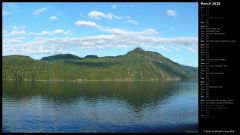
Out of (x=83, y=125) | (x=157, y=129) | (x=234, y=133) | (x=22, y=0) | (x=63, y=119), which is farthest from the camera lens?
(x=63, y=119)

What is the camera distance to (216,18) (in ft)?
43.8

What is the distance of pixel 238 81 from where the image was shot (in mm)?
13578

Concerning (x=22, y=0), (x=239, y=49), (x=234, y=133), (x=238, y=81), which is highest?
(x=22, y=0)

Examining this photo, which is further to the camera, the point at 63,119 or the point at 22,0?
the point at 63,119

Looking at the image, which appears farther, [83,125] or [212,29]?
[83,125]

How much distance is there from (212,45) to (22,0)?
7.65 meters

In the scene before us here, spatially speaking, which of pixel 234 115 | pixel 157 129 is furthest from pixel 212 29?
pixel 157 129

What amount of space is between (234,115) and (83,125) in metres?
59.2

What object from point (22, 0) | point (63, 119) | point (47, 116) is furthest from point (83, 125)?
point (22, 0)

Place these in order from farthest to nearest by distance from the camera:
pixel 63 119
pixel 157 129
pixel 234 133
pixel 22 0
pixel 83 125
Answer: pixel 63 119 < pixel 83 125 < pixel 157 129 < pixel 22 0 < pixel 234 133

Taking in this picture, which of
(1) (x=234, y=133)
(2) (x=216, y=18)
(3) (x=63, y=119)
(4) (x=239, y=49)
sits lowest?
(3) (x=63, y=119)

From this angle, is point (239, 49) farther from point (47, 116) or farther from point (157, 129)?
point (47, 116)

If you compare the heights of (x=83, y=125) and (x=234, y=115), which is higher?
(x=234, y=115)

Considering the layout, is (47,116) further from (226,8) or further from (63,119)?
(226,8)
